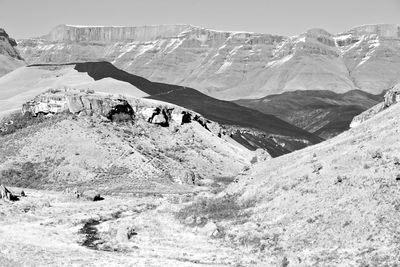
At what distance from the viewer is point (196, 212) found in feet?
206

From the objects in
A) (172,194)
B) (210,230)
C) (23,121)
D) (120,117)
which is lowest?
(172,194)

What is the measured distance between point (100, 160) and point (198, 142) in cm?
2501

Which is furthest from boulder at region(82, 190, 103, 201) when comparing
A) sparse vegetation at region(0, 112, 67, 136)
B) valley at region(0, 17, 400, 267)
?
sparse vegetation at region(0, 112, 67, 136)

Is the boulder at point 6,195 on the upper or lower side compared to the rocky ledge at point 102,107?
lower

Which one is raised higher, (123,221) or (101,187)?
(123,221)

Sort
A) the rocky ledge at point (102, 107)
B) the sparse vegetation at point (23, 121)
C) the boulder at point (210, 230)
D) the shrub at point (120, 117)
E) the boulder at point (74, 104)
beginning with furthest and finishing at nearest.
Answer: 1. the shrub at point (120, 117)
2. the rocky ledge at point (102, 107)
3. the sparse vegetation at point (23, 121)
4. the boulder at point (74, 104)
5. the boulder at point (210, 230)

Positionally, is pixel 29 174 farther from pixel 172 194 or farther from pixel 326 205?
pixel 326 205

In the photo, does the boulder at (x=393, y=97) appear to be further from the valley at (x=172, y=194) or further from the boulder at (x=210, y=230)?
the boulder at (x=210, y=230)

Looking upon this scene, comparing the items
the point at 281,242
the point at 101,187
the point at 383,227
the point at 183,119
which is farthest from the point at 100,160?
the point at 383,227

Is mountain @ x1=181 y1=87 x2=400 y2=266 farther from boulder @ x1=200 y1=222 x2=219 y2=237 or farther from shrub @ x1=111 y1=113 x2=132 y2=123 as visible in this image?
shrub @ x1=111 y1=113 x2=132 y2=123

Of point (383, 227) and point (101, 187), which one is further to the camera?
point (101, 187)

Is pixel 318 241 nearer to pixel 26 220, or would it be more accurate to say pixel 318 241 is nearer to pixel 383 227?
pixel 383 227

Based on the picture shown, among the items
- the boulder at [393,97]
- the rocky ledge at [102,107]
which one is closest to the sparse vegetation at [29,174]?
the rocky ledge at [102,107]

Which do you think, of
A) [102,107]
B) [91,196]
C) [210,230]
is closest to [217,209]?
[210,230]
